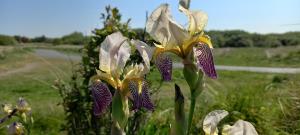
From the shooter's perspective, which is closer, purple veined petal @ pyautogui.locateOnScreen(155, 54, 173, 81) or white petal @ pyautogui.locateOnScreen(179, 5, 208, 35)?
purple veined petal @ pyautogui.locateOnScreen(155, 54, 173, 81)

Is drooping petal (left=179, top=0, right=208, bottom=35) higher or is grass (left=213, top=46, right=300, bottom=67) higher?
drooping petal (left=179, top=0, right=208, bottom=35)

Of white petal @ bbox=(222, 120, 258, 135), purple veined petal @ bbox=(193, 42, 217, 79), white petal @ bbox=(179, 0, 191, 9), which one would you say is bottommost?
white petal @ bbox=(222, 120, 258, 135)

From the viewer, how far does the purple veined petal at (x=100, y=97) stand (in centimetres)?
110

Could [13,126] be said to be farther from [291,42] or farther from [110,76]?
[291,42]

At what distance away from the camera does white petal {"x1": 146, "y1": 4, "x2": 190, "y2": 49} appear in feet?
3.58

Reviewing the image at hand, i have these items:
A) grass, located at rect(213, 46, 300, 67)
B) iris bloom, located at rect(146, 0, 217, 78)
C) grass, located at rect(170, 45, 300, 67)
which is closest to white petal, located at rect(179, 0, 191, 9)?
iris bloom, located at rect(146, 0, 217, 78)

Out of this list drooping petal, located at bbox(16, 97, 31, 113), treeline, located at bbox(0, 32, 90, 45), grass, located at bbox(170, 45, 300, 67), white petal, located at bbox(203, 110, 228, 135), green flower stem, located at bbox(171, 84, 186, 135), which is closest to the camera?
green flower stem, located at bbox(171, 84, 186, 135)

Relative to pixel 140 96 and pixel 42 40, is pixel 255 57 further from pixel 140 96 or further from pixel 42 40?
pixel 42 40

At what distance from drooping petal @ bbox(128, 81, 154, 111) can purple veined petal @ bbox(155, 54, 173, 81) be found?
0.06m

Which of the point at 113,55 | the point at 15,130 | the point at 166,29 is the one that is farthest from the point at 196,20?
the point at 15,130

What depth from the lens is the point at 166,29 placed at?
43.3 inches

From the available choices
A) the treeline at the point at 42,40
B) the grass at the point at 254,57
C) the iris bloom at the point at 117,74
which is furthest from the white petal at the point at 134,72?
the treeline at the point at 42,40

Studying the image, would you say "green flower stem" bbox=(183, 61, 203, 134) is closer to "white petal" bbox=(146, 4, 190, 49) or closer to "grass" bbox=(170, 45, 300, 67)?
"white petal" bbox=(146, 4, 190, 49)

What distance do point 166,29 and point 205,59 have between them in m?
0.12
